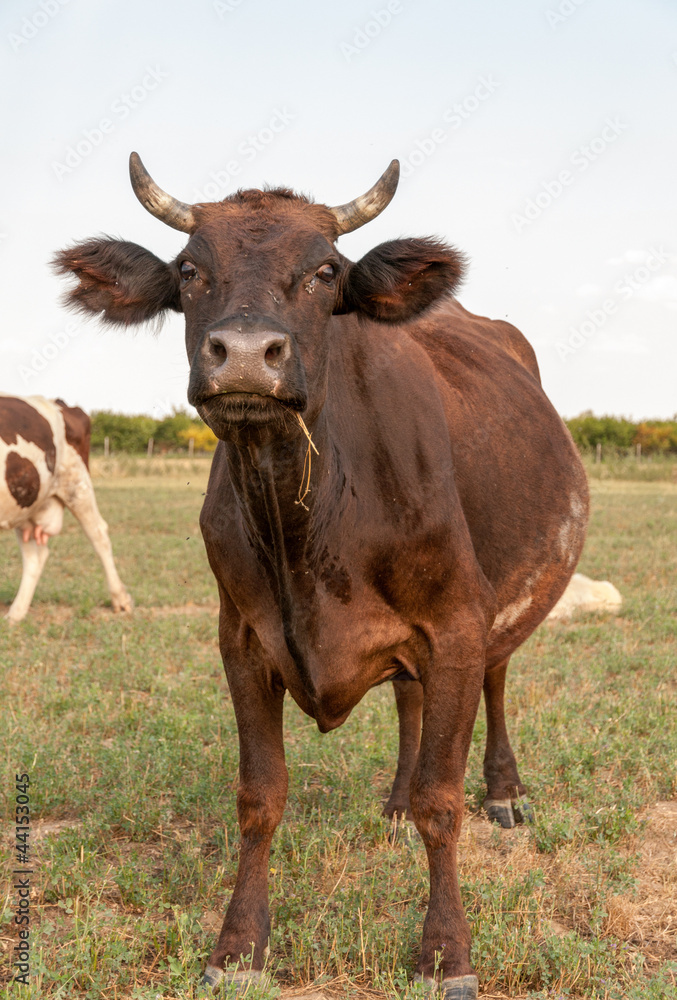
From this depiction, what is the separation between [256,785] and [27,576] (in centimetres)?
700

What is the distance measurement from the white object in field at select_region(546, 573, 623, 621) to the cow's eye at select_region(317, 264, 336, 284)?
6950 millimetres

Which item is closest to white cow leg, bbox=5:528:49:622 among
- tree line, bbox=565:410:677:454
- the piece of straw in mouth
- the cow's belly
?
the cow's belly

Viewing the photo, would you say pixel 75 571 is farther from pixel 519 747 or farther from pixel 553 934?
pixel 553 934

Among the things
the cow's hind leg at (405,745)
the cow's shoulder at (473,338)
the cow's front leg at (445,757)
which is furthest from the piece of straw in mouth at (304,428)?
the cow's hind leg at (405,745)

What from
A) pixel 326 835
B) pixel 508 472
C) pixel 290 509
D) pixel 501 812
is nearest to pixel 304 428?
pixel 290 509

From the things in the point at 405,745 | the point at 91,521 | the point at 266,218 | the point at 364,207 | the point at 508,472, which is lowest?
the point at 405,745

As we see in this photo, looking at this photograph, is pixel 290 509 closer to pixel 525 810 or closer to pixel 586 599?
pixel 525 810

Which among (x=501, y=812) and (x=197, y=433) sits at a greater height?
(x=197, y=433)

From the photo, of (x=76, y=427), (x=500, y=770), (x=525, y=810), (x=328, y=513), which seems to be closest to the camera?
(x=328, y=513)

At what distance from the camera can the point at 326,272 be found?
3.27 m

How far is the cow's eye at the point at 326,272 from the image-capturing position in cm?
324

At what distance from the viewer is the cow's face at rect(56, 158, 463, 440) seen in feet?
9.13

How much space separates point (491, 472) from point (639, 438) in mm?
63439

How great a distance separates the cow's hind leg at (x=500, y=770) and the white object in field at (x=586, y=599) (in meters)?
4.45
